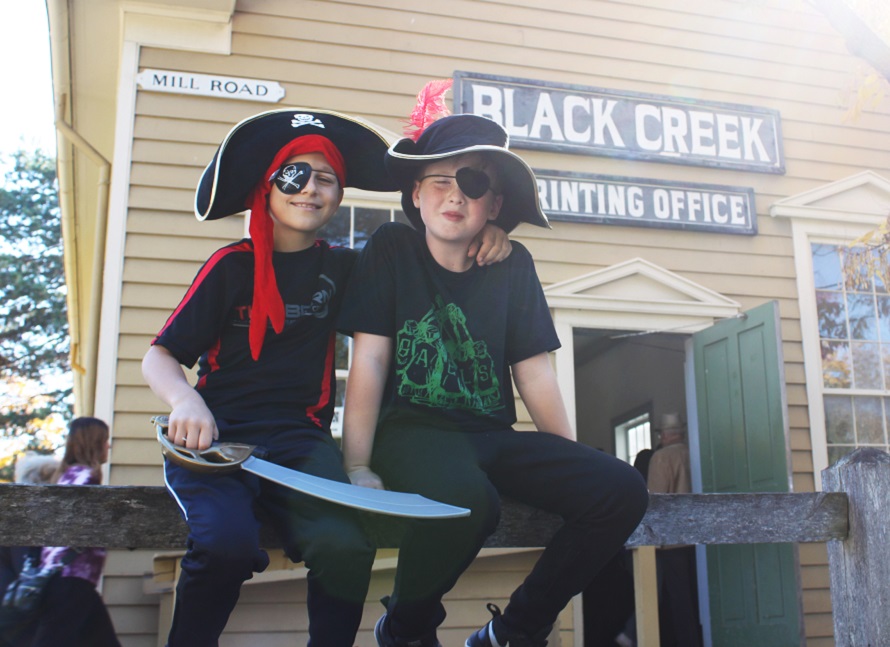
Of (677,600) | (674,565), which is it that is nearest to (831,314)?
(674,565)

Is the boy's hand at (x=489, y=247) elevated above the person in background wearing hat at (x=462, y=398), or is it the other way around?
the boy's hand at (x=489, y=247)

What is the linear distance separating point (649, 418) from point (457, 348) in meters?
7.34

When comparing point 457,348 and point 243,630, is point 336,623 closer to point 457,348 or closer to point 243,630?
point 457,348

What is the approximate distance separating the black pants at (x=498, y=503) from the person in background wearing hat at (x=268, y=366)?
0.14 meters

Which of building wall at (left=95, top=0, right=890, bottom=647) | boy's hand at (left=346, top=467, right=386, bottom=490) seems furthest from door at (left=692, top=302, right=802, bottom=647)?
boy's hand at (left=346, top=467, right=386, bottom=490)

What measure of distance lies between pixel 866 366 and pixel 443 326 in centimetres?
521

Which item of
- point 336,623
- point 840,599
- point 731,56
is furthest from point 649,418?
point 336,623

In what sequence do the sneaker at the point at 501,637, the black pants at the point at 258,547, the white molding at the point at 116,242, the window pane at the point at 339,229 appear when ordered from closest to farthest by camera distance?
1. the black pants at the point at 258,547
2. the sneaker at the point at 501,637
3. the white molding at the point at 116,242
4. the window pane at the point at 339,229

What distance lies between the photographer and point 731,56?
6.92 m

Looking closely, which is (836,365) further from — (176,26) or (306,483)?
(306,483)

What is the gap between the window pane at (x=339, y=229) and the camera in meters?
5.97

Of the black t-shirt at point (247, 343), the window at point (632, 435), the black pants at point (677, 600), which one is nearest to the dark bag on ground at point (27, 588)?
the black t-shirt at point (247, 343)

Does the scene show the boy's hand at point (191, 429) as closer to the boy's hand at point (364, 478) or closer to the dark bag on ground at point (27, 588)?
the boy's hand at point (364, 478)

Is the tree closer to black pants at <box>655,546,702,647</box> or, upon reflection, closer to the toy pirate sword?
black pants at <box>655,546,702,647</box>
